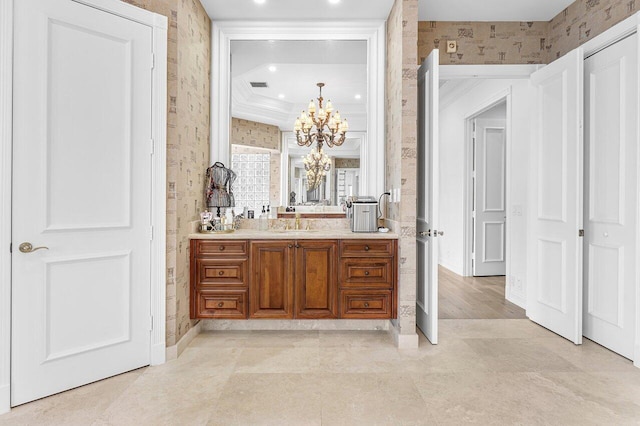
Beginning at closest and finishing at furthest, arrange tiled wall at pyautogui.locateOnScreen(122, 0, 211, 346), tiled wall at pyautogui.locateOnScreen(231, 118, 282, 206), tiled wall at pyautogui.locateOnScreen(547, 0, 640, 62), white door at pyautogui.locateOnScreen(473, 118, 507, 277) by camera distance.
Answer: tiled wall at pyautogui.locateOnScreen(122, 0, 211, 346) → tiled wall at pyautogui.locateOnScreen(547, 0, 640, 62) → tiled wall at pyautogui.locateOnScreen(231, 118, 282, 206) → white door at pyautogui.locateOnScreen(473, 118, 507, 277)

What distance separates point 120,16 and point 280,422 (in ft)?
8.82

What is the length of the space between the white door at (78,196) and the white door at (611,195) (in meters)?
3.45

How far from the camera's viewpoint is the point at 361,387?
228 cm

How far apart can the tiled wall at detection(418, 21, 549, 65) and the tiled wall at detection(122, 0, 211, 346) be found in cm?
216

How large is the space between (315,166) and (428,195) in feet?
4.00

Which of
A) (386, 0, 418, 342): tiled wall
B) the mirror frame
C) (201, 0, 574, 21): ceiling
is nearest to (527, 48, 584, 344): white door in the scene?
(201, 0, 574, 21): ceiling

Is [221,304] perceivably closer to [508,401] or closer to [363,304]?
[363,304]

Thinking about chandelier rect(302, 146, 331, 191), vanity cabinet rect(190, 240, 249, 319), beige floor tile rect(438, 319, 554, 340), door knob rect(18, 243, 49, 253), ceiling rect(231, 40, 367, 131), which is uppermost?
ceiling rect(231, 40, 367, 131)

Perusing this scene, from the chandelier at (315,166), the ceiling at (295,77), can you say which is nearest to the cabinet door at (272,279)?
the chandelier at (315,166)

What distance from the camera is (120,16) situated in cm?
241

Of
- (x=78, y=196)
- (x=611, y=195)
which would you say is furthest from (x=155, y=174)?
(x=611, y=195)

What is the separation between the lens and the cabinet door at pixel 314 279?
119 inches

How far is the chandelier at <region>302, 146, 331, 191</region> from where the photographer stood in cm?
369

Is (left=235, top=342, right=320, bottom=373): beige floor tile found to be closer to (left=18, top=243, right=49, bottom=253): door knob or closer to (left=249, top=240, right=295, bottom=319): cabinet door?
(left=249, top=240, right=295, bottom=319): cabinet door
